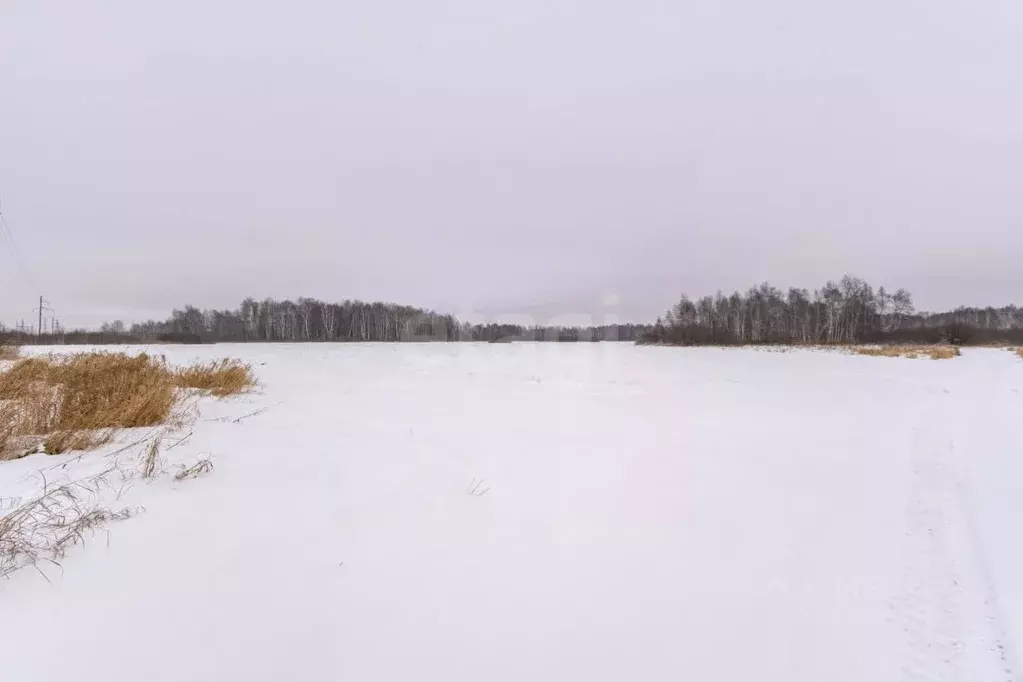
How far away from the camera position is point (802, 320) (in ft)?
211

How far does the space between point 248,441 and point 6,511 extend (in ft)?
6.11

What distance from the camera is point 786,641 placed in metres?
2.01

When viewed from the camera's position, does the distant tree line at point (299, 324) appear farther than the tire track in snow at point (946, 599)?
Yes

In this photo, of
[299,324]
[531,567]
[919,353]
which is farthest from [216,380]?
[299,324]

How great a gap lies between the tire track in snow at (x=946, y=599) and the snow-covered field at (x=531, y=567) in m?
0.01

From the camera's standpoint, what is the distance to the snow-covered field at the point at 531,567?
1818mm

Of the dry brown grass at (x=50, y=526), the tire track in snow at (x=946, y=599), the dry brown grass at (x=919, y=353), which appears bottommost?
the tire track in snow at (x=946, y=599)

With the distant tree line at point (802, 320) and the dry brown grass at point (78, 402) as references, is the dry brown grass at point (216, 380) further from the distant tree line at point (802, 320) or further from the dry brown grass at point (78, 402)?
Answer: the distant tree line at point (802, 320)

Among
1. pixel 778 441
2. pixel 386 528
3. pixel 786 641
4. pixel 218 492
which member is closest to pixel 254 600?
pixel 386 528

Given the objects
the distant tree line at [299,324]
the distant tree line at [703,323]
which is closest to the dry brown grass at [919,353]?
the distant tree line at [703,323]

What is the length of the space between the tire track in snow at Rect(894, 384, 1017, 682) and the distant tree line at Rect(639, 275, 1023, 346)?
54.6 metres

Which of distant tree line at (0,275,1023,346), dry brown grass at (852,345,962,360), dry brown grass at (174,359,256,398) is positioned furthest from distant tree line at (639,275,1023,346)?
dry brown grass at (174,359,256,398)

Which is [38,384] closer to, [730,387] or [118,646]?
[118,646]

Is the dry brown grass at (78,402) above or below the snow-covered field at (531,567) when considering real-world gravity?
above
